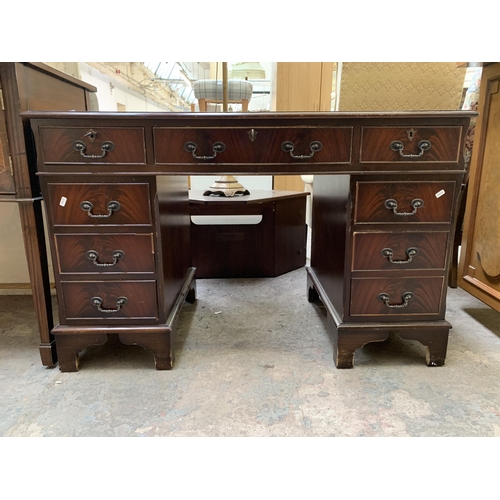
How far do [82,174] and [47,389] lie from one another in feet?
2.13

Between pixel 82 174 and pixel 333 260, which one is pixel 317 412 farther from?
pixel 82 174

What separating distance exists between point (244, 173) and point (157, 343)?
0.61 metres

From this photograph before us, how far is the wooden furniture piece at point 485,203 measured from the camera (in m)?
1.41

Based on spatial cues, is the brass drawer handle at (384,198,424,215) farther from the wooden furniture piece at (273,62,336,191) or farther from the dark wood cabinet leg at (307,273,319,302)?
the wooden furniture piece at (273,62,336,191)

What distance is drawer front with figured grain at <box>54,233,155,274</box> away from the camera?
3.68ft

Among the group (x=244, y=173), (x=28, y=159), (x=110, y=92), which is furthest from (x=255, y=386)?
(x=110, y=92)

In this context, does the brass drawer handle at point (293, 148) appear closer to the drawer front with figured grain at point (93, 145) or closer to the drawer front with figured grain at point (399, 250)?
the drawer front with figured grain at point (399, 250)

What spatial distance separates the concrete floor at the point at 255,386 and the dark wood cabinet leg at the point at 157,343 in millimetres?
35

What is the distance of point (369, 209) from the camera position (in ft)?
3.68

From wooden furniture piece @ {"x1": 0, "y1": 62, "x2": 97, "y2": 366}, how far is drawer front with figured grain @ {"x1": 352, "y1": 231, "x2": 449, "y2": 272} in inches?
39.0

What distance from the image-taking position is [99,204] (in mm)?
1101

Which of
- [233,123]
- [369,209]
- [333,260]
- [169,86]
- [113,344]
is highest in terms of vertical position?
[169,86]

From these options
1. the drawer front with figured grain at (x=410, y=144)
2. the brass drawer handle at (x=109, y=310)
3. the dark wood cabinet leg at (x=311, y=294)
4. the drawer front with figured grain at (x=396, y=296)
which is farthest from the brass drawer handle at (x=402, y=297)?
the brass drawer handle at (x=109, y=310)
